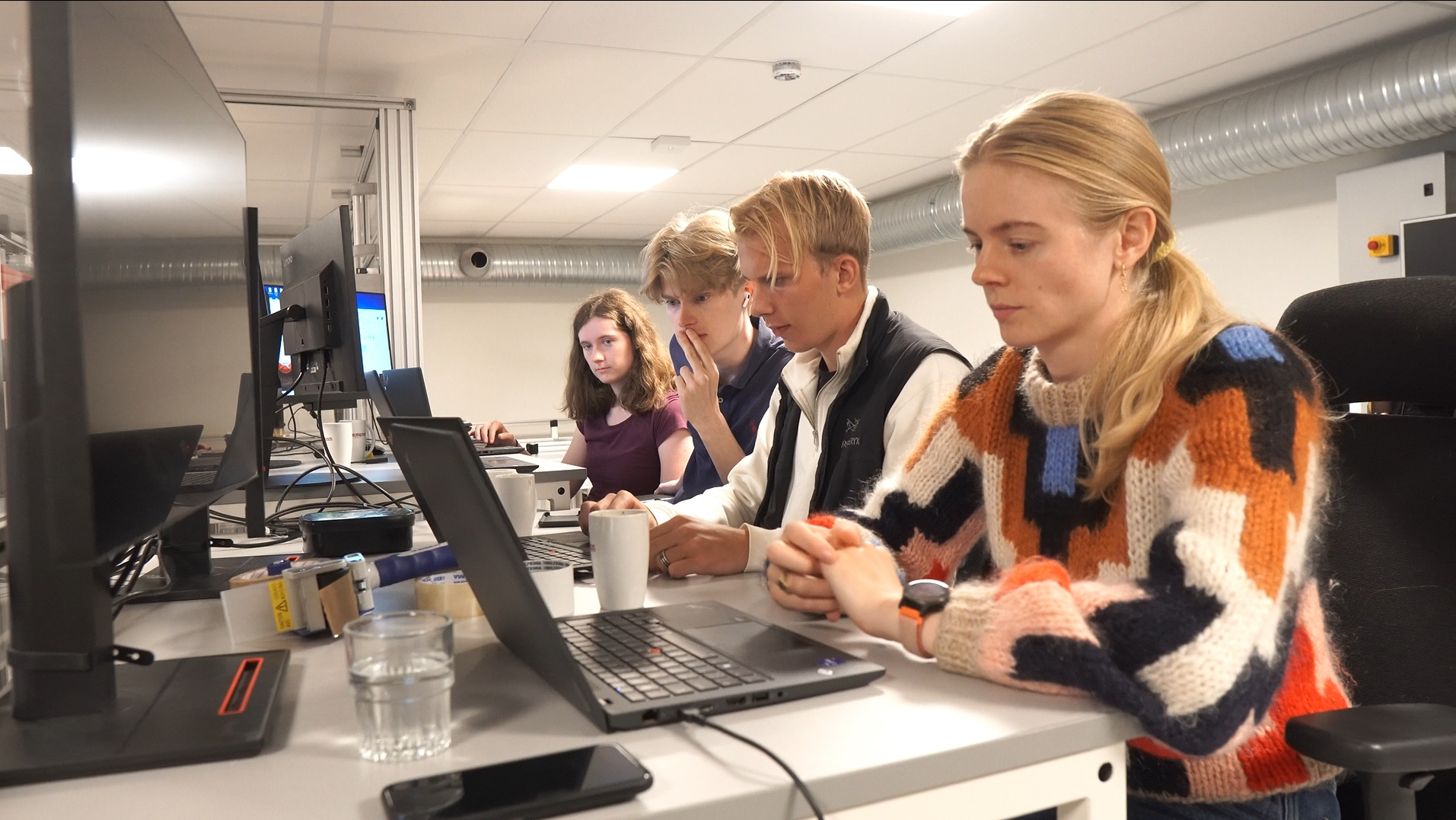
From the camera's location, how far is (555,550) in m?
1.21

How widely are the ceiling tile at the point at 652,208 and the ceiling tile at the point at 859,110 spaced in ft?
4.22

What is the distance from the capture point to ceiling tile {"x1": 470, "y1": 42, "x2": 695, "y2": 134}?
61 centimetres

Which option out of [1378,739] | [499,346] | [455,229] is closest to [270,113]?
[1378,739]

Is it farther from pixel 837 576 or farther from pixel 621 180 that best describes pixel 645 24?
pixel 621 180

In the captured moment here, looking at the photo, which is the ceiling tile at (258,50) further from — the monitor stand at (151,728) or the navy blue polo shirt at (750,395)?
the navy blue polo shirt at (750,395)

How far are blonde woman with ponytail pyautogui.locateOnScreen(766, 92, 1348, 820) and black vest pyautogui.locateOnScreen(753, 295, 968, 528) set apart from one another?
303mm

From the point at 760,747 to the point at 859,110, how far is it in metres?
0.59

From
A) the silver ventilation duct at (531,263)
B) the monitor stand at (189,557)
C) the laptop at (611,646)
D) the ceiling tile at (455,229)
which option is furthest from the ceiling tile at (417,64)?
the silver ventilation duct at (531,263)

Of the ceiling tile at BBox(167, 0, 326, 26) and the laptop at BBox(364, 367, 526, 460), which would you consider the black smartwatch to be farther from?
the laptop at BBox(364, 367, 526, 460)

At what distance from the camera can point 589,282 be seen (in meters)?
8.52

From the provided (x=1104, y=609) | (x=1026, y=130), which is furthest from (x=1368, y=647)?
(x=1026, y=130)

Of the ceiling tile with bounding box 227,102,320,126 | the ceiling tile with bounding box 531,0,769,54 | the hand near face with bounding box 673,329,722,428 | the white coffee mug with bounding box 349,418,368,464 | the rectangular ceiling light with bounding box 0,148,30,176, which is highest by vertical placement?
the ceiling tile with bounding box 227,102,320,126

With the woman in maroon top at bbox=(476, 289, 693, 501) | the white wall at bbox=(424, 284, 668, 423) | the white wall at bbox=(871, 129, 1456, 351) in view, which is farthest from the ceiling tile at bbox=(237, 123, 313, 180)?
the white wall at bbox=(424, 284, 668, 423)

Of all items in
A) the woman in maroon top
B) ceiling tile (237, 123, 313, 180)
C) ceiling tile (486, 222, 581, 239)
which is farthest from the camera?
ceiling tile (486, 222, 581, 239)
